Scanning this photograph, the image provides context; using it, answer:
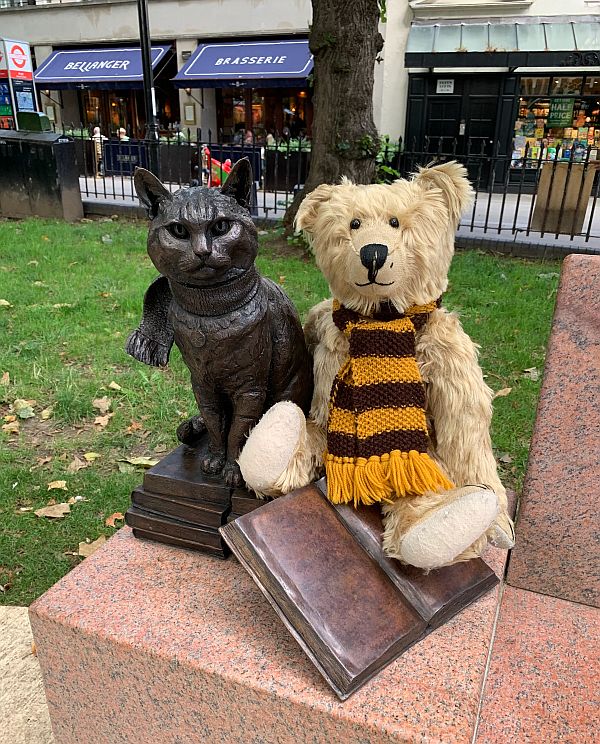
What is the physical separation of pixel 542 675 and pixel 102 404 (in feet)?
10.2

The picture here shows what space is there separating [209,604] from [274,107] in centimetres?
1982

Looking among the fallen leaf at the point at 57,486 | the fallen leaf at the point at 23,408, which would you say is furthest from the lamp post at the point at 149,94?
the fallen leaf at the point at 57,486

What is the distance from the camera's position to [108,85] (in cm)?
1917

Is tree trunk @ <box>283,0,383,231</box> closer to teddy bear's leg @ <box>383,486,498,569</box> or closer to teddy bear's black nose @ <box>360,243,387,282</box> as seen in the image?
teddy bear's black nose @ <box>360,243,387,282</box>

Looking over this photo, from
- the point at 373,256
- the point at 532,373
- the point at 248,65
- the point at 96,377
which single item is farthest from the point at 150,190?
the point at 248,65

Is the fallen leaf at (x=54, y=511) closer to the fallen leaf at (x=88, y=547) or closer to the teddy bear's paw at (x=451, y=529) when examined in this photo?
the fallen leaf at (x=88, y=547)

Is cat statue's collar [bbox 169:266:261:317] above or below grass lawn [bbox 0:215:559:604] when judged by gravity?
above

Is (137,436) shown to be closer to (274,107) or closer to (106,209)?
(106,209)

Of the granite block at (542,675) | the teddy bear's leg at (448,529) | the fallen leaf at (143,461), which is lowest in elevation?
the fallen leaf at (143,461)

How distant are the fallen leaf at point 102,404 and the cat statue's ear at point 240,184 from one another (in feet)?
8.98

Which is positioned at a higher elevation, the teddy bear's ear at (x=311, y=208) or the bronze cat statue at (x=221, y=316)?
the teddy bear's ear at (x=311, y=208)

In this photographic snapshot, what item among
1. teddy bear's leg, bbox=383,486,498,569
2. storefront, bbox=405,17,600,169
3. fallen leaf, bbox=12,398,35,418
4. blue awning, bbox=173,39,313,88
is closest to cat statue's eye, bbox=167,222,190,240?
teddy bear's leg, bbox=383,486,498,569

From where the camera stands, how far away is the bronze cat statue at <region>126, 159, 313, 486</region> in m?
1.45

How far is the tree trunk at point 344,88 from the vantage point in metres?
5.88
